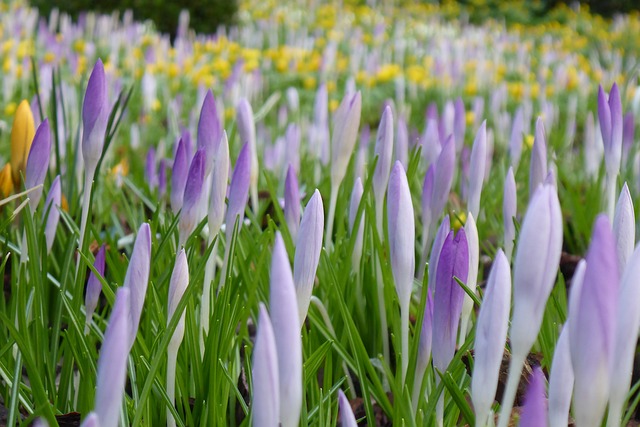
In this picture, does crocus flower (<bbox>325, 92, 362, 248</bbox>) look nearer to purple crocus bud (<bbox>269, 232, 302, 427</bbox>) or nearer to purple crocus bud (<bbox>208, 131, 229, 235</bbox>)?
purple crocus bud (<bbox>208, 131, 229, 235</bbox>)

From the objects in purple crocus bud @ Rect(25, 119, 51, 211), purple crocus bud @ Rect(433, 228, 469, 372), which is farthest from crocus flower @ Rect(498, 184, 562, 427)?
purple crocus bud @ Rect(25, 119, 51, 211)

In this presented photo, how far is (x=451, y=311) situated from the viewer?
0.77 m

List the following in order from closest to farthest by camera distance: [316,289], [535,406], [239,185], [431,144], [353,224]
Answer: [535,406]
[239,185]
[353,224]
[316,289]
[431,144]

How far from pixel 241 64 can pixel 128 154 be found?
1051 millimetres

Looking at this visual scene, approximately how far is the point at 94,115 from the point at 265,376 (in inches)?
22.5

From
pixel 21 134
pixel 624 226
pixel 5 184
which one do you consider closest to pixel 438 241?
pixel 624 226

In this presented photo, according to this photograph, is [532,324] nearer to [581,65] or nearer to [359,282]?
[359,282]

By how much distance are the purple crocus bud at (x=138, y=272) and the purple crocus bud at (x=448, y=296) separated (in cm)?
27

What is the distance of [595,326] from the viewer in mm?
514

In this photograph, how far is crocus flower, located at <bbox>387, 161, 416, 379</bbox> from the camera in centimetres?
83

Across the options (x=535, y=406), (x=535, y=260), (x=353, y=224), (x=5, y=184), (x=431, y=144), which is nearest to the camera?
(x=535, y=406)

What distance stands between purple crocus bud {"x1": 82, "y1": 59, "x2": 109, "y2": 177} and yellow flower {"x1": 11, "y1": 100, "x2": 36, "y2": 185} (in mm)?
337

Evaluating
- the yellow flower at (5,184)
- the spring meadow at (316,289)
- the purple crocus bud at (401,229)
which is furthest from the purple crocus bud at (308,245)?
the yellow flower at (5,184)

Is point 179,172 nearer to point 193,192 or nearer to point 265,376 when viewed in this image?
point 193,192
